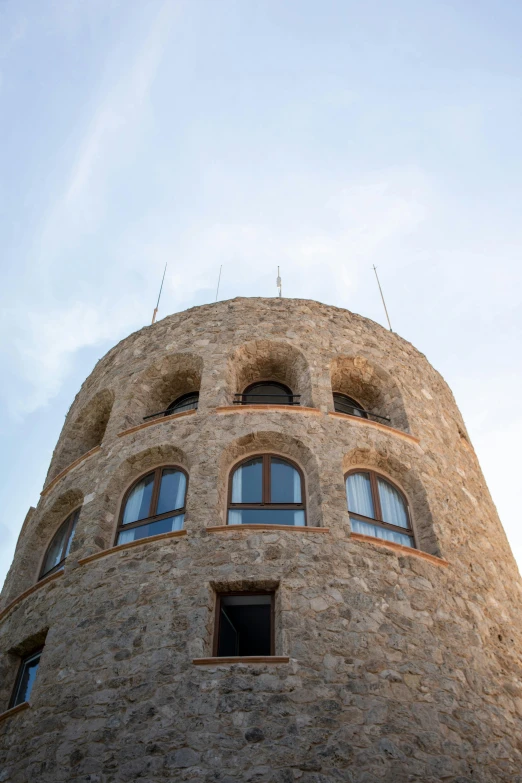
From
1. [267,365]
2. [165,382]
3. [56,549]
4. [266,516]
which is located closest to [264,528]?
[266,516]

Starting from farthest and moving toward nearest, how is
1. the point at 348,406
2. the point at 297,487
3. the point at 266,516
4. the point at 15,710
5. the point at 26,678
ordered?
the point at 348,406, the point at 297,487, the point at 266,516, the point at 26,678, the point at 15,710

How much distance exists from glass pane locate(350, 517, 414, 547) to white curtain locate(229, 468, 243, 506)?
2.05m

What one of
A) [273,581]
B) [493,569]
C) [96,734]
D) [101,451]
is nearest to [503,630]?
[493,569]

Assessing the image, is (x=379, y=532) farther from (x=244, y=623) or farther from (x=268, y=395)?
(x=268, y=395)

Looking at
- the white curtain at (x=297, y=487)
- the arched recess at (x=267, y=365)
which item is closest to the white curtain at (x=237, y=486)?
the white curtain at (x=297, y=487)

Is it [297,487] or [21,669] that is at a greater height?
[297,487]

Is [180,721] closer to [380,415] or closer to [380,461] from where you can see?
[380,461]

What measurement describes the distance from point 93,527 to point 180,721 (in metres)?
4.57

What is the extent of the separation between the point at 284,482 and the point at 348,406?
3.83m

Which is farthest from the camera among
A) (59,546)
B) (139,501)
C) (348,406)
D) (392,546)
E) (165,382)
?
(165,382)

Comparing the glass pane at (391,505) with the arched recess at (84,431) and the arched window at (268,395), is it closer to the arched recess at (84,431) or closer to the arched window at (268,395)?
the arched window at (268,395)

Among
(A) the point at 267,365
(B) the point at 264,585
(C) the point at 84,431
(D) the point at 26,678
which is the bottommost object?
(D) the point at 26,678

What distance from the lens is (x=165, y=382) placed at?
16844 millimetres

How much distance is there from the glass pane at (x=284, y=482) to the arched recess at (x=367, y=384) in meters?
3.54
